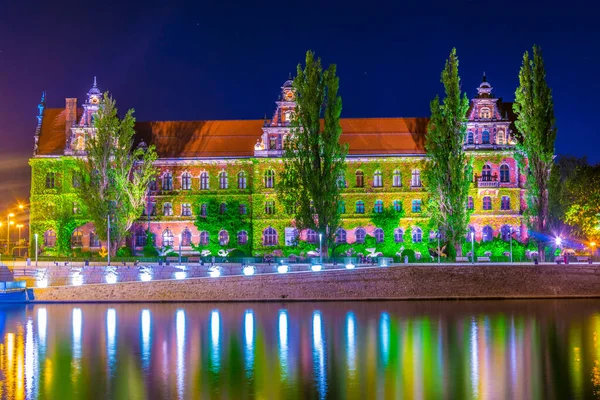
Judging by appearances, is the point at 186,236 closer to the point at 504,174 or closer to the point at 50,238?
the point at 50,238

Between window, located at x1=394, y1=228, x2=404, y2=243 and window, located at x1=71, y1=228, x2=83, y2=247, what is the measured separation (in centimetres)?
2579

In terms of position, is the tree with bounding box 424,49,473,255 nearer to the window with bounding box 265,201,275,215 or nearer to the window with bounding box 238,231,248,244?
the window with bounding box 265,201,275,215

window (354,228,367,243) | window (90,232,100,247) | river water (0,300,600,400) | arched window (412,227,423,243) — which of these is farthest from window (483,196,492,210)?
window (90,232,100,247)

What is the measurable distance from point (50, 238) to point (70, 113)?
10820 mm

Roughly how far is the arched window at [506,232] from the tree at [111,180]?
28670 mm

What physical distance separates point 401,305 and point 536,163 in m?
15.8

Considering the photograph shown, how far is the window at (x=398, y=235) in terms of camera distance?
2761 inches

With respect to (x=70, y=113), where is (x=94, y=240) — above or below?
below

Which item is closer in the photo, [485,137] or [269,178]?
[485,137]

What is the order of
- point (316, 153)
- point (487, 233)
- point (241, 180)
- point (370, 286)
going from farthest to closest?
point (241, 180), point (487, 233), point (316, 153), point (370, 286)

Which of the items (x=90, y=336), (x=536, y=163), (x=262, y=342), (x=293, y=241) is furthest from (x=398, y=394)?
(x=293, y=241)

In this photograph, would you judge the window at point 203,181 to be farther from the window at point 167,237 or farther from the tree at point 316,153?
the tree at point 316,153

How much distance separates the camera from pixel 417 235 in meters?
70.1

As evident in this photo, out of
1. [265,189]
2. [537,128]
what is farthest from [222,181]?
[537,128]
